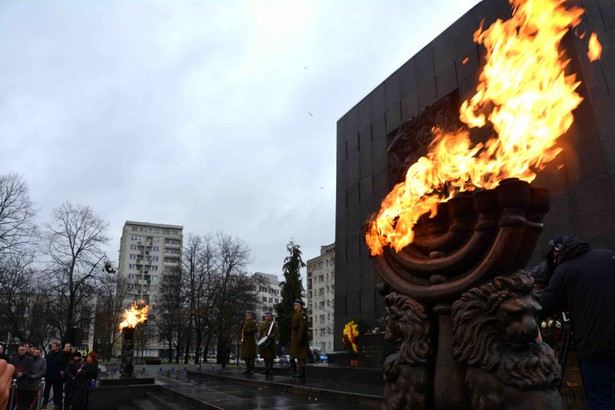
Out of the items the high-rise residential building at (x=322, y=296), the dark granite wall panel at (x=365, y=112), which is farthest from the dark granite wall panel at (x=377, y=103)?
the high-rise residential building at (x=322, y=296)

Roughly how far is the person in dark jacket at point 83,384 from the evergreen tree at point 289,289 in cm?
2883

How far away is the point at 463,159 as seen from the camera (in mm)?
3512

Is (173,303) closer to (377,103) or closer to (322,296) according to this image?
(377,103)

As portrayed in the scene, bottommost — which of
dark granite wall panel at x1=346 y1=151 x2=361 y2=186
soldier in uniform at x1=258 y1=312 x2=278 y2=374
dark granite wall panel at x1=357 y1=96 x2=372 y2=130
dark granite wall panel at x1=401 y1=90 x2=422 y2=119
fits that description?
soldier in uniform at x1=258 y1=312 x2=278 y2=374

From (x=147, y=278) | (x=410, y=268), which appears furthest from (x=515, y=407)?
(x=147, y=278)

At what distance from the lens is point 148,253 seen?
313 ft

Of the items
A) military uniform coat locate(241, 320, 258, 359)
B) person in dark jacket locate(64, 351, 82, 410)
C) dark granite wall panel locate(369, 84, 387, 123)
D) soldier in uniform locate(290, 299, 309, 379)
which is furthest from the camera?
dark granite wall panel locate(369, 84, 387, 123)

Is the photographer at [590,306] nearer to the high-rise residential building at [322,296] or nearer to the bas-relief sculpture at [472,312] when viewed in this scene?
the bas-relief sculpture at [472,312]

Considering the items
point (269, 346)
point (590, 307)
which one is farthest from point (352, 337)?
point (590, 307)

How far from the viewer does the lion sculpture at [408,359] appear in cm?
287

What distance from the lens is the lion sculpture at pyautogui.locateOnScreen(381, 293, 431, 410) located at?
2.87 m

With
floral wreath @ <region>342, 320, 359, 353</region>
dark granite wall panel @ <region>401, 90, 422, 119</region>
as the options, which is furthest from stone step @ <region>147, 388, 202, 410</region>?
dark granite wall panel @ <region>401, 90, 422, 119</region>

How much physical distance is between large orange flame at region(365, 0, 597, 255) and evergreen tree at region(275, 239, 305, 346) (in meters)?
35.4

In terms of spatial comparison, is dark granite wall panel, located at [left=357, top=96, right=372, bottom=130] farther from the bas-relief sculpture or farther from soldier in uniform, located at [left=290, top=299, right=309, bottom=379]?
the bas-relief sculpture
